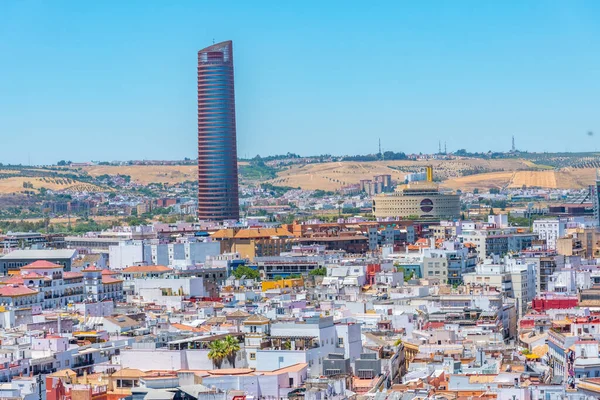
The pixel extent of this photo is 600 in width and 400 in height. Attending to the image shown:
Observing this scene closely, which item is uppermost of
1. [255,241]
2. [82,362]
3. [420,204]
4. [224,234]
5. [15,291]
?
[420,204]

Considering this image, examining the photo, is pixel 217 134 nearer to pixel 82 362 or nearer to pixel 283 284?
pixel 283 284

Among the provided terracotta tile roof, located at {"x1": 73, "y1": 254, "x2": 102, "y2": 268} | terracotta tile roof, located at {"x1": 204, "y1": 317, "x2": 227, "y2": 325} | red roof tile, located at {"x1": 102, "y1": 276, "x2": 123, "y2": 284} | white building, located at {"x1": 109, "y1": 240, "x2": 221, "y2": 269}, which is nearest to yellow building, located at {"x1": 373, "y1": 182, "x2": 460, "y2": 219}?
white building, located at {"x1": 109, "y1": 240, "x2": 221, "y2": 269}

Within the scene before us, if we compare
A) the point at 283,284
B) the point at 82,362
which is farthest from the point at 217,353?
the point at 283,284

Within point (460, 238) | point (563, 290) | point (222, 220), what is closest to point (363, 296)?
point (563, 290)

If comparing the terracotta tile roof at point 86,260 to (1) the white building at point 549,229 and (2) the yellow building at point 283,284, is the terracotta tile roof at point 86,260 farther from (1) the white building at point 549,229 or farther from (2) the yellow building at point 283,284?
(1) the white building at point 549,229

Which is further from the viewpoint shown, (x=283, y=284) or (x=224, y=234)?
(x=224, y=234)

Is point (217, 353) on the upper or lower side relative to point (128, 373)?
upper

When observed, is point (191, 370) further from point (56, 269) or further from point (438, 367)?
point (56, 269)
